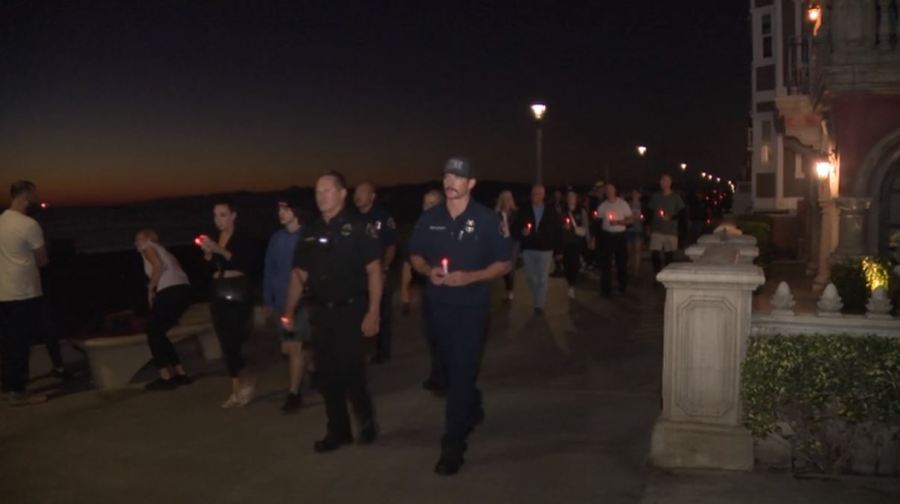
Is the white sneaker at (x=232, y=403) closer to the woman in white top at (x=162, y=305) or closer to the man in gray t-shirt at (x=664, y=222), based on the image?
the woman in white top at (x=162, y=305)

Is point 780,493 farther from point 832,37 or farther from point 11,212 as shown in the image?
point 832,37

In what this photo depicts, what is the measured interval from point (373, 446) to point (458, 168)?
2.06 meters

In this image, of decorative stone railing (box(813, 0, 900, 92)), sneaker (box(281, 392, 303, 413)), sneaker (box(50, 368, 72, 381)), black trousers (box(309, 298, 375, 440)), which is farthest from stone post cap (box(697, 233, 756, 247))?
sneaker (box(50, 368, 72, 381))

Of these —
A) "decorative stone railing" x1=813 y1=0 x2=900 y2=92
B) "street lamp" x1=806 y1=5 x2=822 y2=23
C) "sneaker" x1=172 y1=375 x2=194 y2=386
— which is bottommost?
Result: "sneaker" x1=172 y1=375 x2=194 y2=386

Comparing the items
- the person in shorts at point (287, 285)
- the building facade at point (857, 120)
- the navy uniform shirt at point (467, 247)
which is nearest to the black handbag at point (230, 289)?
the person in shorts at point (287, 285)

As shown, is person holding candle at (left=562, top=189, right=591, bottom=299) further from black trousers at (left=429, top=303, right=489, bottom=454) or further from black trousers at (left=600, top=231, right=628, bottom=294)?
black trousers at (left=429, top=303, right=489, bottom=454)

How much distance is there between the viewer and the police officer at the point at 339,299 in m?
A: 6.41

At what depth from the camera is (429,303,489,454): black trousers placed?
6.00 meters

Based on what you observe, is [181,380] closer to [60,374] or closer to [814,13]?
[60,374]

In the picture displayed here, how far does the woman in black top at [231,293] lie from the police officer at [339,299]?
1.34m

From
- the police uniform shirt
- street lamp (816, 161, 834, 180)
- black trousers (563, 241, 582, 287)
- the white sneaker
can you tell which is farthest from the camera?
street lamp (816, 161, 834, 180)

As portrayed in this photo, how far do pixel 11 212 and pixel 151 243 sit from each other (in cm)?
122

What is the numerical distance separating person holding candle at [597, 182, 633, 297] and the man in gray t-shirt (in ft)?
1.91

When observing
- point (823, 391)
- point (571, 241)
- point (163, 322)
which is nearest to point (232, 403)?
point (163, 322)
